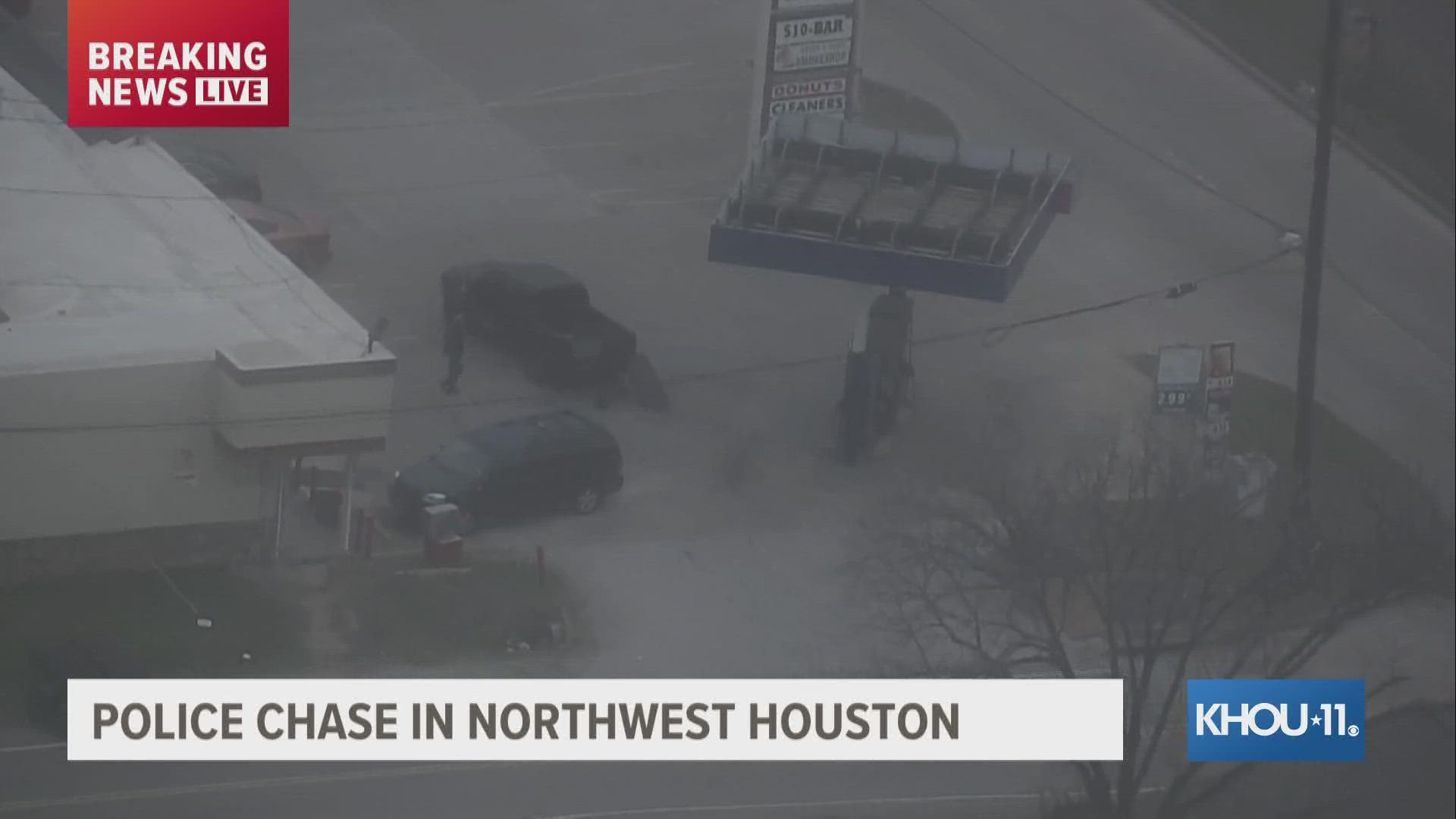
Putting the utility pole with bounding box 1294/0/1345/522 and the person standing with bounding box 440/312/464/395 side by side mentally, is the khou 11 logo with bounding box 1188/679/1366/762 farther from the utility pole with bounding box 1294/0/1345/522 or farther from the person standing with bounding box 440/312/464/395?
the person standing with bounding box 440/312/464/395

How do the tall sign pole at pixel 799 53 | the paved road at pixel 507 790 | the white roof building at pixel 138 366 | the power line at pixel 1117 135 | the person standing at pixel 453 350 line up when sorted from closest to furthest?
1. the paved road at pixel 507 790
2. the white roof building at pixel 138 366
3. the person standing at pixel 453 350
4. the power line at pixel 1117 135
5. the tall sign pole at pixel 799 53

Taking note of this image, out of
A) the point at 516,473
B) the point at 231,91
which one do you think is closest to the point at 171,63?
the point at 231,91

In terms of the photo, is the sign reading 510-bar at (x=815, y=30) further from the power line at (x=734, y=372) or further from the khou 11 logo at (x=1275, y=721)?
the khou 11 logo at (x=1275, y=721)

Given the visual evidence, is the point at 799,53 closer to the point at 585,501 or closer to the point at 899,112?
the point at 899,112

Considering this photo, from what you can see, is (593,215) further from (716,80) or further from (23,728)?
(23,728)

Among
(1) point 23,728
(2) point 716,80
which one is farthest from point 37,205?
(2) point 716,80

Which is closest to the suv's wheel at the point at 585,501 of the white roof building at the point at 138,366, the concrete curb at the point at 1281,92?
the white roof building at the point at 138,366

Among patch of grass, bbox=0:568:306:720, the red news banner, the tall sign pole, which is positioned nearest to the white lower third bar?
the red news banner
